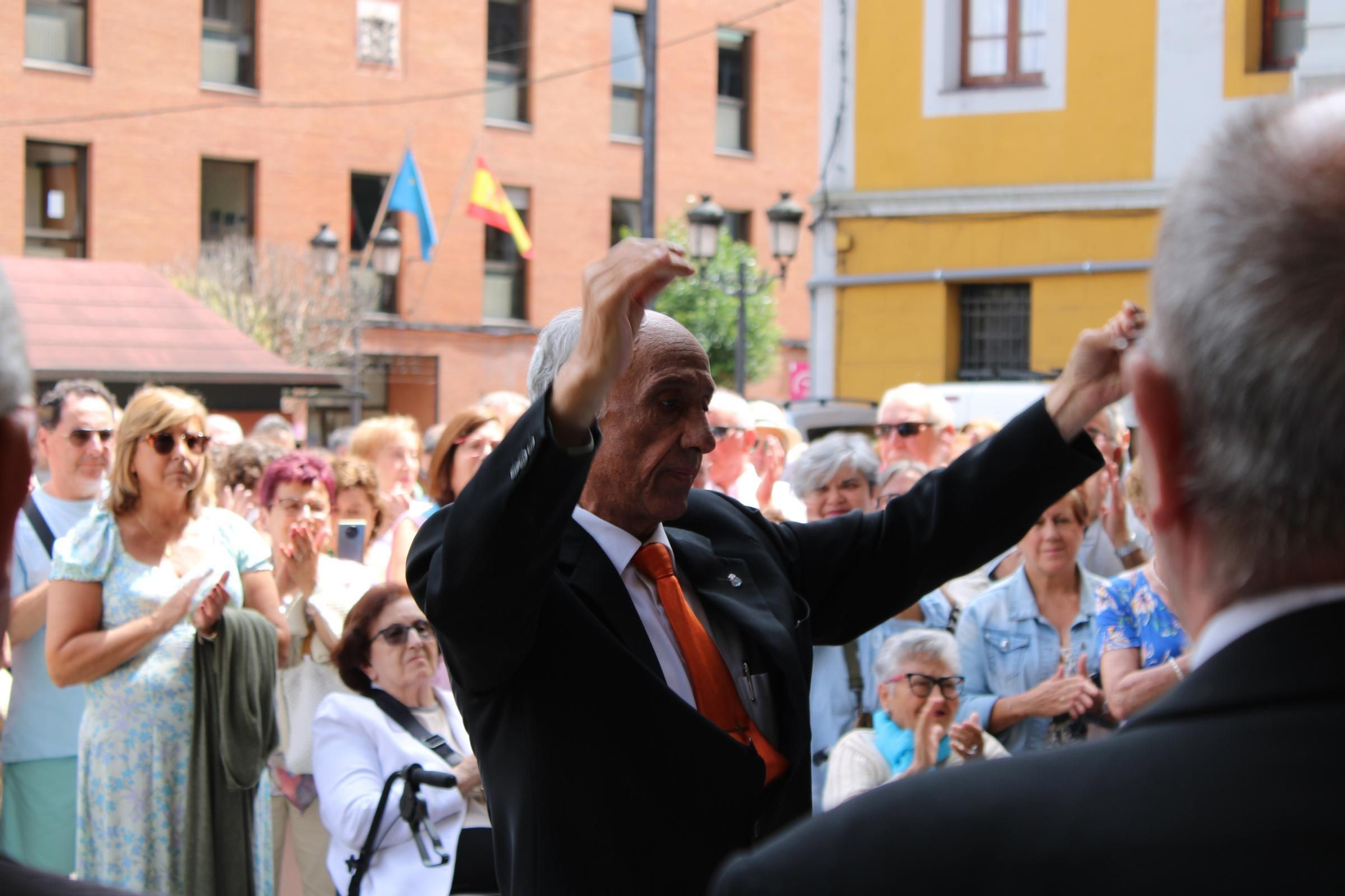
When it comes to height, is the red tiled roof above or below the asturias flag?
below

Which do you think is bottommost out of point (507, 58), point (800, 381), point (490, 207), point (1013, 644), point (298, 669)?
point (298, 669)

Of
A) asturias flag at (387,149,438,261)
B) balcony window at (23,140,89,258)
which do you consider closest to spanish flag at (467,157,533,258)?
asturias flag at (387,149,438,261)

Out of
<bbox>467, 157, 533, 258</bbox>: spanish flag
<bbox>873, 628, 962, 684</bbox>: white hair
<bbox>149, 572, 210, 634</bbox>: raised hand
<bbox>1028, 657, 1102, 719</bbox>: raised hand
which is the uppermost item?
<bbox>467, 157, 533, 258</bbox>: spanish flag

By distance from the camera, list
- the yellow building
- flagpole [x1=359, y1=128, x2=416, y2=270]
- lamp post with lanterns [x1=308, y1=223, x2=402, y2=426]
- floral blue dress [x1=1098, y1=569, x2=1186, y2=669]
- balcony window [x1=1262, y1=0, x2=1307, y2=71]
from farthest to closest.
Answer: flagpole [x1=359, y1=128, x2=416, y2=270], lamp post with lanterns [x1=308, y1=223, x2=402, y2=426], the yellow building, balcony window [x1=1262, y1=0, x2=1307, y2=71], floral blue dress [x1=1098, y1=569, x2=1186, y2=669]

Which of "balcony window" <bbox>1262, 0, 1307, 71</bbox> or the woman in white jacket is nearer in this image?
the woman in white jacket

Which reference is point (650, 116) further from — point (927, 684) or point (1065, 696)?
point (1065, 696)

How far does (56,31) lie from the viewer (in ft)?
81.8

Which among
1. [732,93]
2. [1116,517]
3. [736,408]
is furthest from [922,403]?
[732,93]

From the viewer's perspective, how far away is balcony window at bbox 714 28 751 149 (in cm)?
3166

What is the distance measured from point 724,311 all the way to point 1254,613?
87.7ft

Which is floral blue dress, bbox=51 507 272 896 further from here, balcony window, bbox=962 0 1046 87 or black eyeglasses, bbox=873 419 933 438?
balcony window, bbox=962 0 1046 87

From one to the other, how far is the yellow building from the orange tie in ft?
41.3

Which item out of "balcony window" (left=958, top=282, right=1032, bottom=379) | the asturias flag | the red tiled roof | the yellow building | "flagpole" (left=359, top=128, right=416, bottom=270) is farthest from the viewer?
"flagpole" (left=359, top=128, right=416, bottom=270)

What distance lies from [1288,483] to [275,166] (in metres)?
27.4
